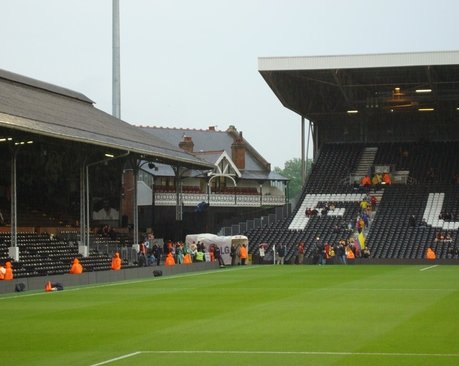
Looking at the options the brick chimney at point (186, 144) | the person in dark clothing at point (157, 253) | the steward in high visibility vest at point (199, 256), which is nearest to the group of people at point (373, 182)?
the brick chimney at point (186, 144)

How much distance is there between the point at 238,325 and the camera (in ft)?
71.4

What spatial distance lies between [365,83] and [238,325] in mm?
51409

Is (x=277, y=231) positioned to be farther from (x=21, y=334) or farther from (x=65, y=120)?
(x=21, y=334)

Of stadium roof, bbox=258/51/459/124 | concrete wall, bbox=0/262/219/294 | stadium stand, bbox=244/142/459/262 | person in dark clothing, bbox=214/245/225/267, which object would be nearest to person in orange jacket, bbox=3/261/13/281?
concrete wall, bbox=0/262/219/294

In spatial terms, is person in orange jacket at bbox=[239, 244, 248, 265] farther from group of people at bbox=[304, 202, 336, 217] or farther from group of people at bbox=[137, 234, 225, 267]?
group of people at bbox=[304, 202, 336, 217]

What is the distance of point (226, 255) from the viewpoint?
61.2m

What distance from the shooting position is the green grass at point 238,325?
16.6m

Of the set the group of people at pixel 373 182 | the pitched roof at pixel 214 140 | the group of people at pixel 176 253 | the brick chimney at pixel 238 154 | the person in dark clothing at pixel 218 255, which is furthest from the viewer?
the brick chimney at pixel 238 154

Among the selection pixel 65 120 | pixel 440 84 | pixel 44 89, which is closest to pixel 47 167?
pixel 44 89

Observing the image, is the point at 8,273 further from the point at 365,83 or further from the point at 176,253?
the point at 365,83

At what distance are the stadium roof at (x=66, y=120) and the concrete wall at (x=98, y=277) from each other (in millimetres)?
6013

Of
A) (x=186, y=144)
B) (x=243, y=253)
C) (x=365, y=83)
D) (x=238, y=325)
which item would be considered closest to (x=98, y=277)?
(x=243, y=253)

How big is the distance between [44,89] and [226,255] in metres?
14.7

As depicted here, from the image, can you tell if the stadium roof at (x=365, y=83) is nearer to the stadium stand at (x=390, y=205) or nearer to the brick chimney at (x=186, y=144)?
the stadium stand at (x=390, y=205)
